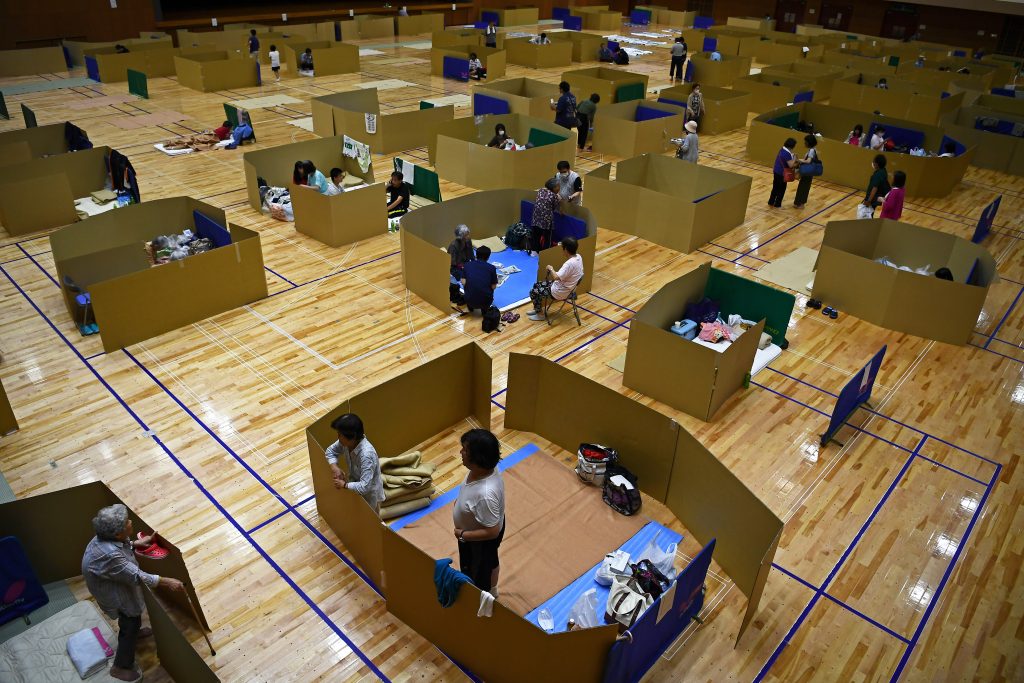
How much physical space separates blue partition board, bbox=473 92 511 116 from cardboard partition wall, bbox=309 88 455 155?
134 centimetres

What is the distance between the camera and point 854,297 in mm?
10352

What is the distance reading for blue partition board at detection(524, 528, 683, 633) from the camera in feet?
18.7

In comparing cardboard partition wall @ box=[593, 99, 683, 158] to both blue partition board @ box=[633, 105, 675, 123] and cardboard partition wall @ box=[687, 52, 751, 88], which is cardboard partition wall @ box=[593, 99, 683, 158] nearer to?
blue partition board @ box=[633, 105, 675, 123]

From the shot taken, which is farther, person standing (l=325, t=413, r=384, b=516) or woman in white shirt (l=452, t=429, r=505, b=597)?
person standing (l=325, t=413, r=384, b=516)

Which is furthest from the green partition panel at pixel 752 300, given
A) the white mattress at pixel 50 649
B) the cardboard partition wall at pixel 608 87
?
the cardboard partition wall at pixel 608 87

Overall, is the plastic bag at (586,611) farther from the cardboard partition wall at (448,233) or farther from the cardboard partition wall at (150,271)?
the cardboard partition wall at (150,271)

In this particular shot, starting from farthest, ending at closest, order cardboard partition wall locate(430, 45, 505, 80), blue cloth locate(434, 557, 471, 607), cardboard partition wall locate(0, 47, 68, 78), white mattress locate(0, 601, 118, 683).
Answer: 1. cardboard partition wall locate(430, 45, 505, 80)
2. cardboard partition wall locate(0, 47, 68, 78)
3. white mattress locate(0, 601, 118, 683)
4. blue cloth locate(434, 557, 471, 607)

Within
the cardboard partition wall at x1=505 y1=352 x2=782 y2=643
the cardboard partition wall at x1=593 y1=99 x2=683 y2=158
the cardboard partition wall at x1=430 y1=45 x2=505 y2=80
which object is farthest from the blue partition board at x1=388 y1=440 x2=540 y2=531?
the cardboard partition wall at x1=430 y1=45 x2=505 y2=80

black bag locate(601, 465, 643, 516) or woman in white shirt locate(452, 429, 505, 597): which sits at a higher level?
woman in white shirt locate(452, 429, 505, 597)

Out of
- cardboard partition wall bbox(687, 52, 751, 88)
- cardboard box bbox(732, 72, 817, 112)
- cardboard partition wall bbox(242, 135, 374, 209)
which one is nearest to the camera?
cardboard partition wall bbox(242, 135, 374, 209)

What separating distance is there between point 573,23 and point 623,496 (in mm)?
33183

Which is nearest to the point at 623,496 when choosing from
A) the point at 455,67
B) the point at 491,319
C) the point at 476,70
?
the point at 491,319

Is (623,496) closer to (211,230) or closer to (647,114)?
(211,230)

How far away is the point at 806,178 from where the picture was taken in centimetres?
1387
